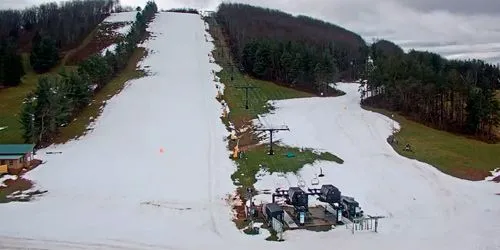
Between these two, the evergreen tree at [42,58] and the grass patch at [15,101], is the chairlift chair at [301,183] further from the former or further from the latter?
the evergreen tree at [42,58]

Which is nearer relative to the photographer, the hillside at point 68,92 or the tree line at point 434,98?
the hillside at point 68,92

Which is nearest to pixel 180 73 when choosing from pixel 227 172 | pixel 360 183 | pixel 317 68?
pixel 317 68

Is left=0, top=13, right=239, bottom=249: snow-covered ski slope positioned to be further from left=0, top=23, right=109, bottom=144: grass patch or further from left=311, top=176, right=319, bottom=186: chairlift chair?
left=0, top=23, right=109, bottom=144: grass patch

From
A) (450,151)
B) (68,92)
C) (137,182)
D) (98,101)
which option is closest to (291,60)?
(98,101)

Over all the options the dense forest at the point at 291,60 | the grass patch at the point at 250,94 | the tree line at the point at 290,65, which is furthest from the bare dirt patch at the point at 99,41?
the tree line at the point at 290,65

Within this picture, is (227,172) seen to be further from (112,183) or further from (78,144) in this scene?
(78,144)

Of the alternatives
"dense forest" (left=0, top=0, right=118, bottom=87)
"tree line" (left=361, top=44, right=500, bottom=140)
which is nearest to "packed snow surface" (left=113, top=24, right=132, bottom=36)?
"dense forest" (left=0, top=0, right=118, bottom=87)
